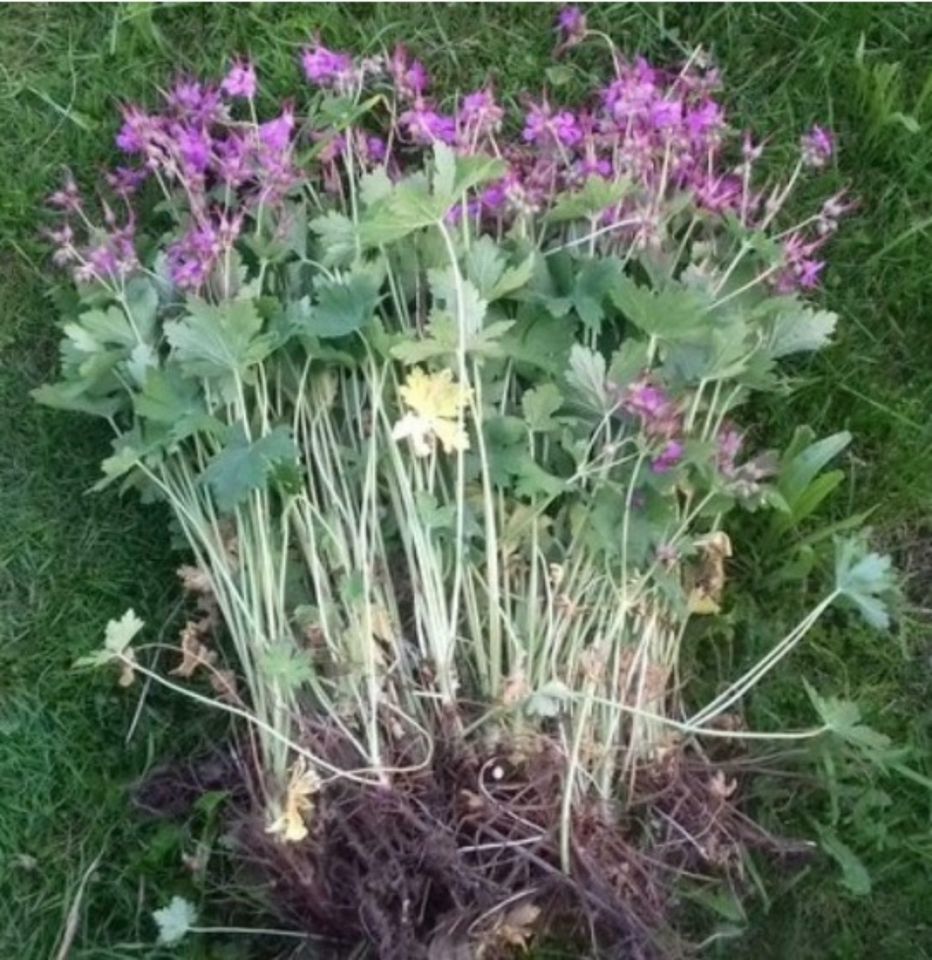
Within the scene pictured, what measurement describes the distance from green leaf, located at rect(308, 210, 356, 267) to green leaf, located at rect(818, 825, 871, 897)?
84 cm

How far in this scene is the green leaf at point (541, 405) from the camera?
73.8 inches

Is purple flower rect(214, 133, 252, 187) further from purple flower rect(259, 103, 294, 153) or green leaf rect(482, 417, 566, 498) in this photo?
green leaf rect(482, 417, 566, 498)

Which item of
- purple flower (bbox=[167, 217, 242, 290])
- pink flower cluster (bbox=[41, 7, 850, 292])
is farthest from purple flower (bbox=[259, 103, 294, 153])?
purple flower (bbox=[167, 217, 242, 290])

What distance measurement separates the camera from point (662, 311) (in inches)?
72.5

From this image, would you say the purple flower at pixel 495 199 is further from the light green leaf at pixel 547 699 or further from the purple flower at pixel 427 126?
the light green leaf at pixel 547 699

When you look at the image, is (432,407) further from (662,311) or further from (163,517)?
(163,517)

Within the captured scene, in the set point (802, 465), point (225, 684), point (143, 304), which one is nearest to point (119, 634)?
point (225, 684)

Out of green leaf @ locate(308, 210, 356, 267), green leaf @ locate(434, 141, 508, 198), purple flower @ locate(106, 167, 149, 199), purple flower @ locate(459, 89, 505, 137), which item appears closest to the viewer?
green leaf @ locate(434, 141, 508, 198)

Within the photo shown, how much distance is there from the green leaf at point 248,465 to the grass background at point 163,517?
326 millimetres

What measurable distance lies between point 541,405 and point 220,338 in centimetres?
34

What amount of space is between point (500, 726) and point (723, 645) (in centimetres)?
34

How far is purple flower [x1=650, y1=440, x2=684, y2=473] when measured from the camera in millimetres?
1843

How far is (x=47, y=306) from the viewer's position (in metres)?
2.22

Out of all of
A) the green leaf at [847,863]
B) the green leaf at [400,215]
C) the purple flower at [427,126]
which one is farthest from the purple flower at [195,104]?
the green leaf at [847,863]
